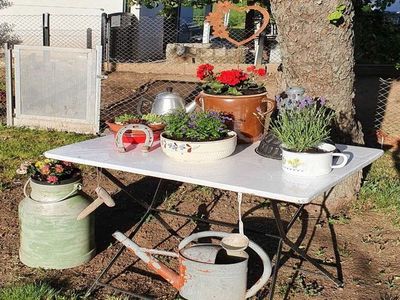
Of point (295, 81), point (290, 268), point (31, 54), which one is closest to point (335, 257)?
point (290, 268)

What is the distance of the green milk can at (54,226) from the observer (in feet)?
12.4

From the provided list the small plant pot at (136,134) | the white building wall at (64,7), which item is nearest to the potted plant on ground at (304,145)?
the small plant pot at (136,134)

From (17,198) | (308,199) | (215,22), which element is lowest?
(17,198)

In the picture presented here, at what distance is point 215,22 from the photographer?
4320mm

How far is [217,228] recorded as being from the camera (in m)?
4.71

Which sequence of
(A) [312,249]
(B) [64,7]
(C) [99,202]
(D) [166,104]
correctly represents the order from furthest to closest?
(B) [64,7], (A) [312,249], (D) [166,104], (C) [99,202]

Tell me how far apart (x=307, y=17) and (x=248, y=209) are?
61.2 inches

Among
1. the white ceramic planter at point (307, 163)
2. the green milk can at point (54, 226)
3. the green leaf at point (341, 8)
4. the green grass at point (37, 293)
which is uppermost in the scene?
the green leaf at point (341, 8)

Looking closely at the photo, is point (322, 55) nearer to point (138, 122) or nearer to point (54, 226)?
point (138, 122)

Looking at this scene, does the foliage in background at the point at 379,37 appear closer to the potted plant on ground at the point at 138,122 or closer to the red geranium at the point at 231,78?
the red geranium at the point at 231,78

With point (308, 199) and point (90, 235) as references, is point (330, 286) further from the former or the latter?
point (90, 235)

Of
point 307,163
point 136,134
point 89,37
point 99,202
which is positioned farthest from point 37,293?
point 89,37

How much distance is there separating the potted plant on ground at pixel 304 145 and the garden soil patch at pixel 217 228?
0.90 meters

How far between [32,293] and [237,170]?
1.30 m
